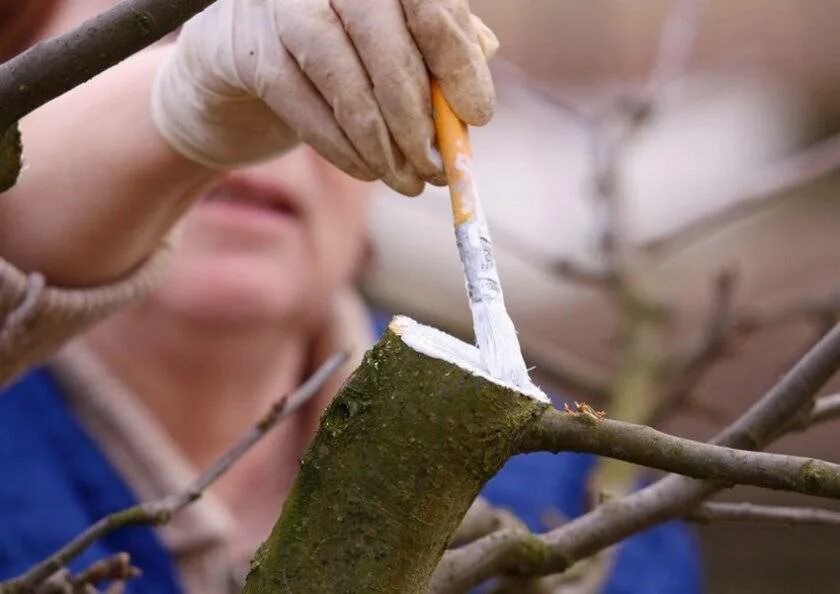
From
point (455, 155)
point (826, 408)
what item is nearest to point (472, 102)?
point (455, 155)

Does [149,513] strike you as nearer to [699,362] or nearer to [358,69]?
[358,69]

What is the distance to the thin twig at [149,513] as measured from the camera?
26.7 inches

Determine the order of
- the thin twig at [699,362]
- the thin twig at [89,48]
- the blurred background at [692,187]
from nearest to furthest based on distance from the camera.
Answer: the thin twig at [89,48]
the thin twig at [699,362]
the blurred background at [692,187]

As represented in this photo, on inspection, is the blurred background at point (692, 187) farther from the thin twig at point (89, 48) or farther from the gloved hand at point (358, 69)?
the thin twig at point (89, 48)

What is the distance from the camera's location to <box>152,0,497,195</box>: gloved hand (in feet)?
2.17

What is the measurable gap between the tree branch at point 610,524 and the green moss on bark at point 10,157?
1.01 ft

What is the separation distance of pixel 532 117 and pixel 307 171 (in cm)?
207

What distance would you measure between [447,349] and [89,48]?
0.64 ft

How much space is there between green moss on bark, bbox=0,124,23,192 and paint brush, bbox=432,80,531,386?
0.21 m

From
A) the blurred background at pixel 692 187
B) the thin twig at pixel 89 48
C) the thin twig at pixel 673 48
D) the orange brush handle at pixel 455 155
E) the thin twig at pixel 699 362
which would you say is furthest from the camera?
the blurred background at pixel 692 187

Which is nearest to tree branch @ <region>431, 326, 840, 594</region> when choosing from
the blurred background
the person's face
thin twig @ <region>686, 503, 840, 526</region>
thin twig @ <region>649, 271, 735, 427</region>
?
thin twig @ <region>686, 503, 840, 526</region>

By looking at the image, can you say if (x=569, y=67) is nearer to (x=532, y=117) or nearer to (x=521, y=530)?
(x=532, y=117)

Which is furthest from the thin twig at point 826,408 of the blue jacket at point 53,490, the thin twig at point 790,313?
the thin twig at point 790,313

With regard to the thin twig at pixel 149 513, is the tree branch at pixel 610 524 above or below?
below
